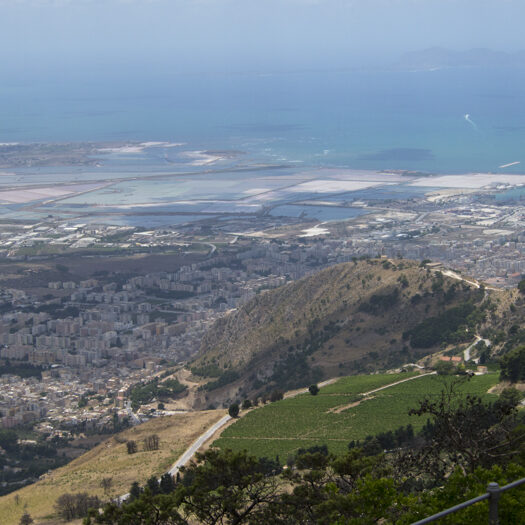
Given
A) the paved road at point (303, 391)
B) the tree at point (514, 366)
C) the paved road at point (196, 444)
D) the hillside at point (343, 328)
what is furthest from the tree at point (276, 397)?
the tree at point (514, 366)

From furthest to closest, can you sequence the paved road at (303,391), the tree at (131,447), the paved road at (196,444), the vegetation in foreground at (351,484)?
1. the paved road at (303,391)
2. the tree at (131,447)
3. the paved road at (196,444)
4. the vegetation in foreground at (351,484)

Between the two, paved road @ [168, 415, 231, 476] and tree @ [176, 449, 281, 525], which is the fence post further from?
paved road @ [168, 415, 231, 476]

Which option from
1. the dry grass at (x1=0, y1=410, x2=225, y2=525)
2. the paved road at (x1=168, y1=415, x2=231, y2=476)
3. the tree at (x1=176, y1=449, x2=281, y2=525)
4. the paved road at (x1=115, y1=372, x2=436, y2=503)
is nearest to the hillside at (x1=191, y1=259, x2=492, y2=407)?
the paved road at (x1=115, y1=372, x2=436, y2=503)

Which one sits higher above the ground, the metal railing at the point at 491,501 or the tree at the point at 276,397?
the metal railing at the point at 491,501

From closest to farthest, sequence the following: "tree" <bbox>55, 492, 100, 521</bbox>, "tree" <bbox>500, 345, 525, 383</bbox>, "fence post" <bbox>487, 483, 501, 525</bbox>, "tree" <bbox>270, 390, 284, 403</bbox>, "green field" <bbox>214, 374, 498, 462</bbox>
Result: "fence post" <bbox>487, 483, 501, 525</bbox> < "tree" <bbox>55, 492, 100, 521</bbox> < "tree" <bbox>500, 345, 525, 383</bbox> < "green field" <bbox>214, 374, 498, 462</bbox> < "tree" <bbox>270, 390, 284, 403</bbox>

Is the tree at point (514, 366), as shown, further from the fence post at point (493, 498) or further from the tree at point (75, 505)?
the fence post at point (493, 498)
